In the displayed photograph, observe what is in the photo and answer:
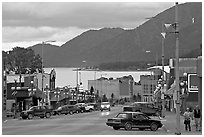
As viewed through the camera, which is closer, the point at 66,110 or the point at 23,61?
the point at 66,110

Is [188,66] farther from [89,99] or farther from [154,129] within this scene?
[154,129]

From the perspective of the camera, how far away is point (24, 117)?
61875 mm

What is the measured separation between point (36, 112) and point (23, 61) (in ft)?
252

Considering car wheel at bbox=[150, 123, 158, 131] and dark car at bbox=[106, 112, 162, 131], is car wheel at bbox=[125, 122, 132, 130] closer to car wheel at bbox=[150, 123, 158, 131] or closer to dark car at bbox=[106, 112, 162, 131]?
dark car at bbox=[106, 112, 162, 131]

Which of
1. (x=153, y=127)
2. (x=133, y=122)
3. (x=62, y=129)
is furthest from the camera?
(x=133, y=122)

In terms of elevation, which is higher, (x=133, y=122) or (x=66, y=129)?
(x=133, y=122)

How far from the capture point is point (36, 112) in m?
63.1

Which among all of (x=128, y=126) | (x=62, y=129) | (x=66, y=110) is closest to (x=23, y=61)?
(x=66, y=110)

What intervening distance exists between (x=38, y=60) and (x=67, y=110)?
63.3 metres

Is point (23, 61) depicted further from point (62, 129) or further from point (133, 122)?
point (62, 129)

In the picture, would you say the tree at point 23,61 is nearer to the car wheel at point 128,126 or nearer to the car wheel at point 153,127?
the car wheel at point 128,126

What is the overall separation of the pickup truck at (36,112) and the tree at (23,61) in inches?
2930

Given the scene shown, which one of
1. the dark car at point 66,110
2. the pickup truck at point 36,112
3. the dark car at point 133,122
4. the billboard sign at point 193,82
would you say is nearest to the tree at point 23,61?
the dark car at point 66,110

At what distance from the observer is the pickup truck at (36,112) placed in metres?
62.2
